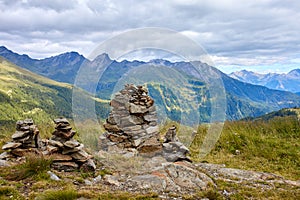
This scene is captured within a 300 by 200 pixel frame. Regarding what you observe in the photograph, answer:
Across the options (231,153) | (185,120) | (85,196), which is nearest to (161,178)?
(85,196)

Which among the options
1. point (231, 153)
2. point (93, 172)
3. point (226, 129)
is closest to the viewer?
point (93, 172)

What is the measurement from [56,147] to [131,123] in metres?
4.55

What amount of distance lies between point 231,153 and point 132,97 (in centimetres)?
677

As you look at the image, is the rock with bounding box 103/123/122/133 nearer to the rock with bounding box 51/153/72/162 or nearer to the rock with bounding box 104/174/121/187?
the rock with bounding box 51/153/72/162

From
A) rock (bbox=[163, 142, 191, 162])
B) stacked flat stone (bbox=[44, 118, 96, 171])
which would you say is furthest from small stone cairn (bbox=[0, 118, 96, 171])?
rock (bbox=[163, 142, 191, 162])

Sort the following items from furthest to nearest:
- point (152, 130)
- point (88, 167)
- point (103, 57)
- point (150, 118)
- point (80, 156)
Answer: point (150, 118), point (152, 130), point (103, 57), point (80, 156), point (88, 167)

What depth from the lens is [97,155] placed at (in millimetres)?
12047

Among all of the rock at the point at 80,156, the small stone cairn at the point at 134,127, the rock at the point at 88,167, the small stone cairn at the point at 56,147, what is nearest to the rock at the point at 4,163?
the small stone cairn at the point at 56,147

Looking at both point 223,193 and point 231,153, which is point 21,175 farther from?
point 231,153

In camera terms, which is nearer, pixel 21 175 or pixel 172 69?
pixel 21 175

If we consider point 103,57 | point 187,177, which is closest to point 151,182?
point 187,177

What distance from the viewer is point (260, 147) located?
1566cm

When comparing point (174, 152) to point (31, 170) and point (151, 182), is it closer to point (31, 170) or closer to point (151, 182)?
point (151, 182)

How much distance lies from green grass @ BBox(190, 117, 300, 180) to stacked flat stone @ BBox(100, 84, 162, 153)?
2.92m
